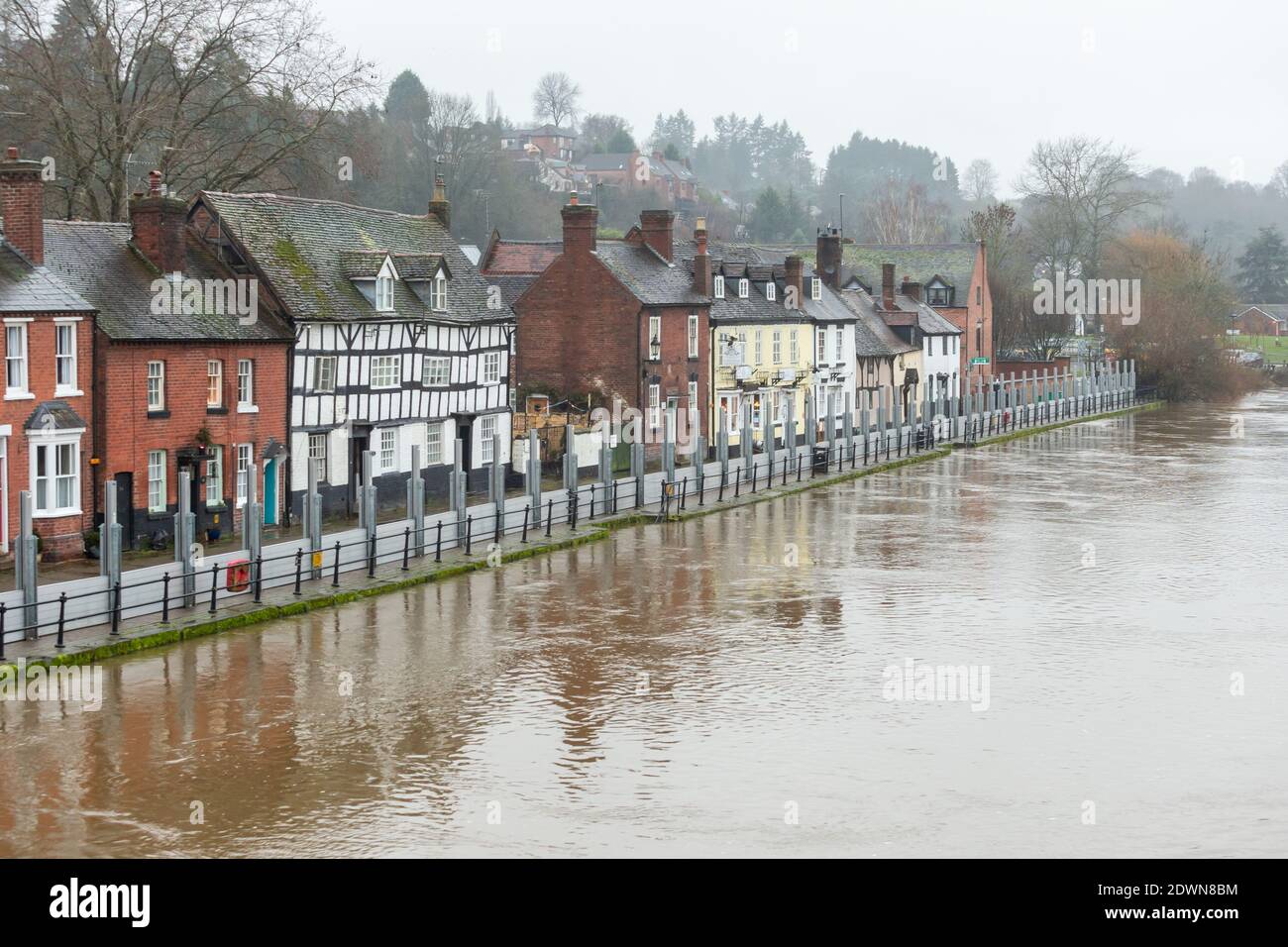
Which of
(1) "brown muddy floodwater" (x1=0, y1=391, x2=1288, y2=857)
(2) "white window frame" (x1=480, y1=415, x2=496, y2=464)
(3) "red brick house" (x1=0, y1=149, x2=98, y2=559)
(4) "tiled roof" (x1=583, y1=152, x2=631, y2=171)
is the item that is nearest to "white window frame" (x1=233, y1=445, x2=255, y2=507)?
(3) "red brick house" (x1=0, y1=149, x2=98, y2=559)

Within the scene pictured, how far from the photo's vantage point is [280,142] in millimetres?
55250

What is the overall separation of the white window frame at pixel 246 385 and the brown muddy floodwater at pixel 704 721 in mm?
7926

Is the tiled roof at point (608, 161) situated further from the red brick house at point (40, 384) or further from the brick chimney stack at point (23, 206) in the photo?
the red brick house at point (40, 384)

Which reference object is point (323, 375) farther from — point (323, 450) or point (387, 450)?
point (387, 450)

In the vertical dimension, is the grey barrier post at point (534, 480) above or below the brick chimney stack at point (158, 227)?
below

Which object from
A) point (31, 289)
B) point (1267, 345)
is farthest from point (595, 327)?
point (1267, 345)

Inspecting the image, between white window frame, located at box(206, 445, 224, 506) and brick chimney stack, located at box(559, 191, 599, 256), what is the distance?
68.7 feet

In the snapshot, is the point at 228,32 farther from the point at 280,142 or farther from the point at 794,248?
the point at 794,248

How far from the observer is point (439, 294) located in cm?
4650

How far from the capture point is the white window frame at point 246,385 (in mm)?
39344

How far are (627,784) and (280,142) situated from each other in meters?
39.4

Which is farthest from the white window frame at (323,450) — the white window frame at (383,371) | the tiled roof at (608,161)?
the tiled roof at (608,161)

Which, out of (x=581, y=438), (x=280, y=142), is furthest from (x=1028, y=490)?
(x=280, y=142)

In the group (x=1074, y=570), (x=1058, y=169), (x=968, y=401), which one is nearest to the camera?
(x=1074, y=570)
